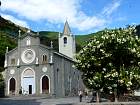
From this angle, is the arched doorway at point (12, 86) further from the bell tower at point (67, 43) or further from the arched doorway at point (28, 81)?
the bell tower at point (67, 43)

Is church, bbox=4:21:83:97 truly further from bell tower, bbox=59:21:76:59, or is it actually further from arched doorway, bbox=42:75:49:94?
bell tower, bbox=59:21:76:59

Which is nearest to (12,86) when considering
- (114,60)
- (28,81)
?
(28,81)

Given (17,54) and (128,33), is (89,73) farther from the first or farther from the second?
(17,54)

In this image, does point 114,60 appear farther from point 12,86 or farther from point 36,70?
point 12,86

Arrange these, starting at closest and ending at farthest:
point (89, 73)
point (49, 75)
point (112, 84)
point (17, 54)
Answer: point (112, 84)
point (89, 73)
point (49, 75)
point (17, 54)

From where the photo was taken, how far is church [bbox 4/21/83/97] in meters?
68.4

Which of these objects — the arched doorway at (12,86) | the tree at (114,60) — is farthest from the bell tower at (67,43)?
the tree at (114,60)

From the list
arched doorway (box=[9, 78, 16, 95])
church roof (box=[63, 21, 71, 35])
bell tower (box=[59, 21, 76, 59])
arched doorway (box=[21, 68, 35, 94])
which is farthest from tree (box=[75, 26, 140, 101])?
church roof (box=[63, 21, 71, 35])

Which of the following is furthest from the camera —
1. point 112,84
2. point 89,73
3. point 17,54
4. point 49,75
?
point 17,54

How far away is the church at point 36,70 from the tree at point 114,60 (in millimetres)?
37765

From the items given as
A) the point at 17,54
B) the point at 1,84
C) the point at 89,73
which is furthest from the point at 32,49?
the point at 89,73

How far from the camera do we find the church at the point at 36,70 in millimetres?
68375

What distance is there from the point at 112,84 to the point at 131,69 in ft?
6.80

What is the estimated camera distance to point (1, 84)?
2778 inches
